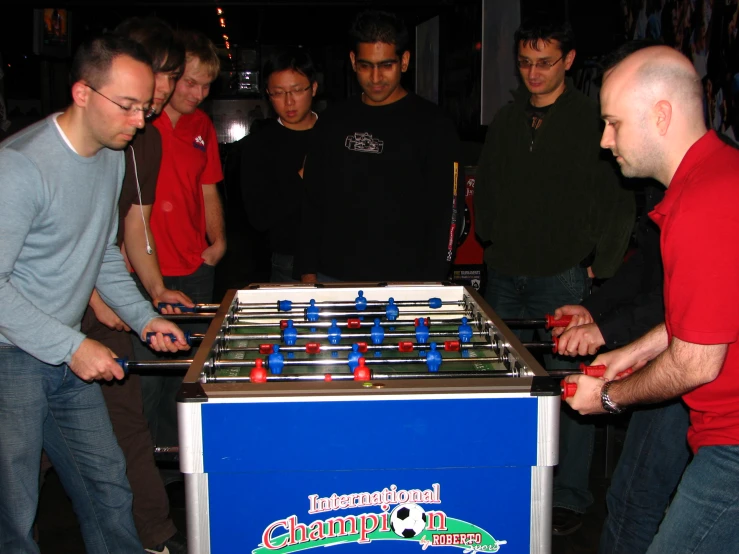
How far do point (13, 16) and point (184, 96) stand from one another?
552 centimetres

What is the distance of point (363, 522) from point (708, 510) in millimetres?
731

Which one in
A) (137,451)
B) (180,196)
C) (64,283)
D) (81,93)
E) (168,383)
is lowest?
(137,451)

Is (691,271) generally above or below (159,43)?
below

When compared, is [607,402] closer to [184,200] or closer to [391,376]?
[391,376]

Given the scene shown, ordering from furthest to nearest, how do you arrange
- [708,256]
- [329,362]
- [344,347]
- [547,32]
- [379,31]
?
[379,31], [547,32], [344,347], [329,362], [708,256]

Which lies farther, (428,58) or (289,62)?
(428,58)

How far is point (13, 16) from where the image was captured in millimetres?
7238

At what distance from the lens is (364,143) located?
2939mm

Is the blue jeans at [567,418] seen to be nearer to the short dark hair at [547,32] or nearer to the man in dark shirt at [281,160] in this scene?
the short dark hair at [547,32]

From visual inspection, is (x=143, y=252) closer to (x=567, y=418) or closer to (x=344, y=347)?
(x=344, y=347)

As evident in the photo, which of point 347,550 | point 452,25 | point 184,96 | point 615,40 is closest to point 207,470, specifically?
point 347,550

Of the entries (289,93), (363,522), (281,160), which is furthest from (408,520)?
(289,93)

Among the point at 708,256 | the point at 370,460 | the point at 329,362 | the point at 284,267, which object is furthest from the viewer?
the point at 284,267

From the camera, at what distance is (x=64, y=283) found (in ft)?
6.42
